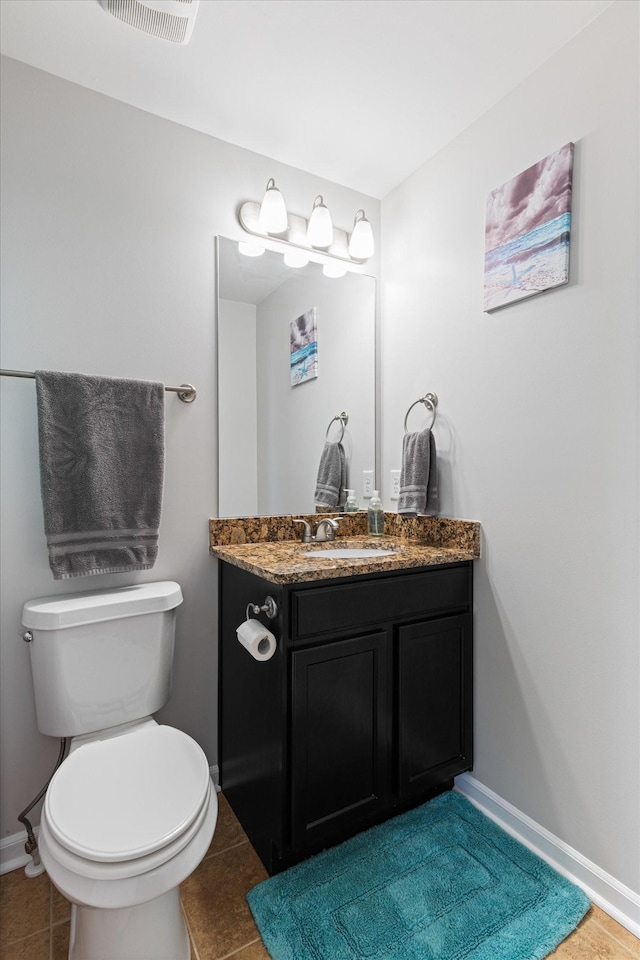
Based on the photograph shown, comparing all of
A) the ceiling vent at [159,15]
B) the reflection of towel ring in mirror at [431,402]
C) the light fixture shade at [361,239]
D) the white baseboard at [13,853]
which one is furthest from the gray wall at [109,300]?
the reflection of towel ring in mirror at [431,402]

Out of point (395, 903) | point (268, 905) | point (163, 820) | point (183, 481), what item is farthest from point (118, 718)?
point (395, 903)

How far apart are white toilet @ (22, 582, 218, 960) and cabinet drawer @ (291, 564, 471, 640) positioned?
450 mm

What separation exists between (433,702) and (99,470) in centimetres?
134

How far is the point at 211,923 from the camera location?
50.8 inches

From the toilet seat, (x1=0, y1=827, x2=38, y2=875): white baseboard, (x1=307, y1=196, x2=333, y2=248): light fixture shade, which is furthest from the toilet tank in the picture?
(x1=307, y1=196, x2=333, y2=248): light fixture shade

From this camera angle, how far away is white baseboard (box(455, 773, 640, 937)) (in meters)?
1.29

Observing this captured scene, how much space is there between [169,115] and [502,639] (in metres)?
2.16

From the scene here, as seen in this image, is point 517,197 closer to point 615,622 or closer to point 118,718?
point 615,622

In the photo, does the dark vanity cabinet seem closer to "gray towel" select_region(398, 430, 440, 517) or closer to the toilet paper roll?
the toilet paper roll

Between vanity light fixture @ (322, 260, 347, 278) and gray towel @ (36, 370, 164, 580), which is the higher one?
vanity light fixture @ (322, 260, 347, 278)

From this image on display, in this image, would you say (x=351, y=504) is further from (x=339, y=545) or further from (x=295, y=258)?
(x=295, y=258)

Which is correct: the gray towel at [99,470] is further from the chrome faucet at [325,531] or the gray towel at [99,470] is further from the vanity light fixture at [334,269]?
the vanity light fixture at [334,269]

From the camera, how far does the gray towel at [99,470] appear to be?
1.43 metres

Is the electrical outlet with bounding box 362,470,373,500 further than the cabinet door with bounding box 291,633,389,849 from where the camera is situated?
Yes
